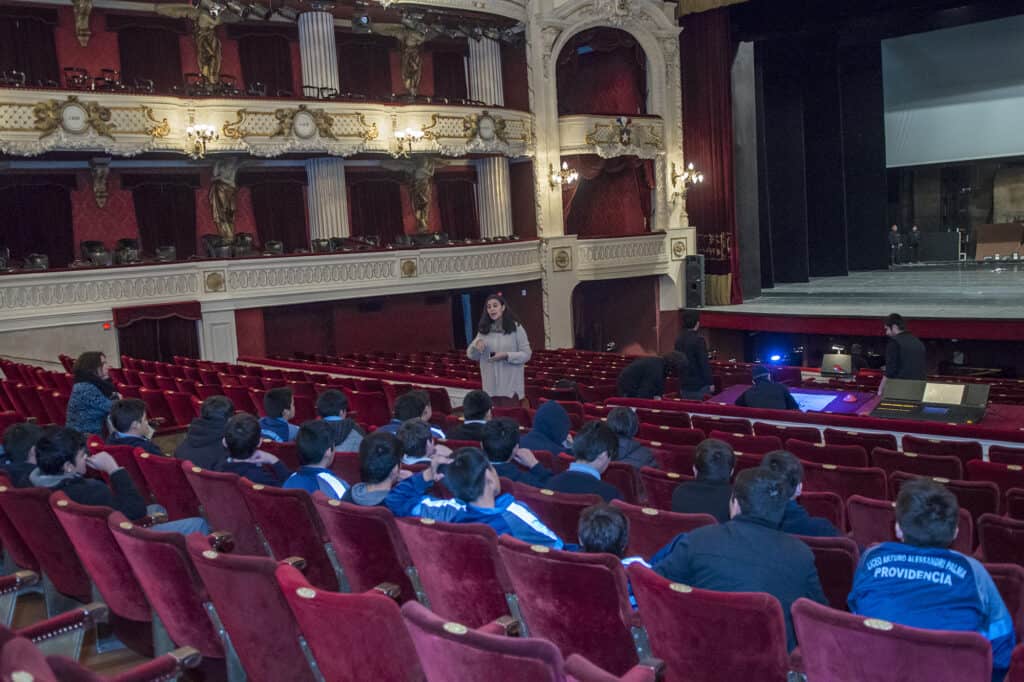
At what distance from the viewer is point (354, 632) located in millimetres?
2670

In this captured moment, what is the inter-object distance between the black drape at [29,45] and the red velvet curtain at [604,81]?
1014 centimetres

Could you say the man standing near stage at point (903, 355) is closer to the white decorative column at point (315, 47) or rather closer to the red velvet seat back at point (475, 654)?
the red velvet seat back at point (475, 654)

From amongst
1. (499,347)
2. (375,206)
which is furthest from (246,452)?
(375,206)

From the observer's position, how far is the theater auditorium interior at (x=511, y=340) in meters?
2.92

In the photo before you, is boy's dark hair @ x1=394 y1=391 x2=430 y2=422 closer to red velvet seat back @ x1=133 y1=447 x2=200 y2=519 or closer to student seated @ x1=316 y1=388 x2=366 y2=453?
student seated @ x1=316 y1=388 x2=366 y2=453

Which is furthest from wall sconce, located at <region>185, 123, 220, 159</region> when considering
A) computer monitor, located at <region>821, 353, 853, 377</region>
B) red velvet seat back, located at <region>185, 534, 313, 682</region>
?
red velvet seat back, located at <region>185, 534, 313, 682</region>

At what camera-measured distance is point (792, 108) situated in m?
23.6

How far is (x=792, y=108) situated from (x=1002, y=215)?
5.97 metres

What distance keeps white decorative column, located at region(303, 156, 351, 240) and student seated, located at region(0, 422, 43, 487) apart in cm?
1387

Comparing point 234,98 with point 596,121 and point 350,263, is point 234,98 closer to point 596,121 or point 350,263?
point 350,263

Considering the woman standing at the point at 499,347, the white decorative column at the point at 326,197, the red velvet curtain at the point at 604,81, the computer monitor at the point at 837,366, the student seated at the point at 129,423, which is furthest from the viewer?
the red velvet curtain at the point at 604,81

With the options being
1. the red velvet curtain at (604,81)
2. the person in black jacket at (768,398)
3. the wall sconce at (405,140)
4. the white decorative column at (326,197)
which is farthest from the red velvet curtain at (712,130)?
the person in black jacket at (768,398)

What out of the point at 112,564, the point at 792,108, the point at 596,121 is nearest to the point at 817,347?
the point at 596,121

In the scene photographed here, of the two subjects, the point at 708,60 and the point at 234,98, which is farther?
the point at 708,60
